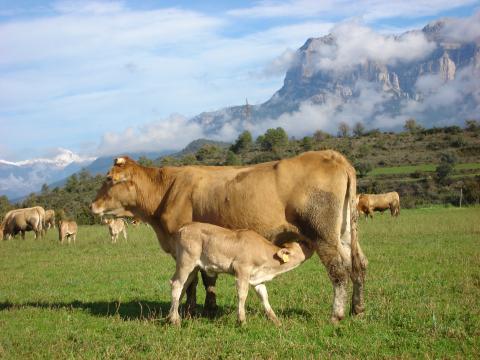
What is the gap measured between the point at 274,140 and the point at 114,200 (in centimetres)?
8254

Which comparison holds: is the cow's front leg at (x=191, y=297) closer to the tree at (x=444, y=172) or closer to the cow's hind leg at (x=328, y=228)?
the cow's hind leg at (x=328, y=228)

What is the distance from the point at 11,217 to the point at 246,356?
3177 cm

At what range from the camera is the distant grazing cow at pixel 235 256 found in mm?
9680

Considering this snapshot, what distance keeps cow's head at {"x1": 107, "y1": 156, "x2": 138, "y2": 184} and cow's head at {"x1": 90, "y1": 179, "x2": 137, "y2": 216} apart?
9 cm

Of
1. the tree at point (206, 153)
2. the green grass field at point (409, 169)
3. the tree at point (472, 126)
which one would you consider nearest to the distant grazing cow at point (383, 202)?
the green grass field at point (409, 169)

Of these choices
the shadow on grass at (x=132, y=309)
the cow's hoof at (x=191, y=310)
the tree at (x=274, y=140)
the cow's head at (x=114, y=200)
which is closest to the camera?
the shadow on grass at (x=132, y=309)

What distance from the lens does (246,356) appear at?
768cm

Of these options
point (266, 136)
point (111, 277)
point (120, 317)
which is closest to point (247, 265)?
point (120, 317)

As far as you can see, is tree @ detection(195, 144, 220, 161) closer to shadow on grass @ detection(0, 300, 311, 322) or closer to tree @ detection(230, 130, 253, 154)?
tree @ detection(230, 130, 253, 154)

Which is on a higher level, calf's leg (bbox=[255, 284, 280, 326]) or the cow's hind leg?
the cow's hind leg

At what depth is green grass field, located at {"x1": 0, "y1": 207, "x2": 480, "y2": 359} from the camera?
8031 mm

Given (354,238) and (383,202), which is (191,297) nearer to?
(354,238)

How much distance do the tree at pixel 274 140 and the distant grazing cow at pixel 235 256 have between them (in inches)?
3124

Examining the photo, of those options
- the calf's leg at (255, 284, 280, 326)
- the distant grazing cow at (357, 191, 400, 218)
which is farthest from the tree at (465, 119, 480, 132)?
the calf's leg at (255, 284, 280, 326)
